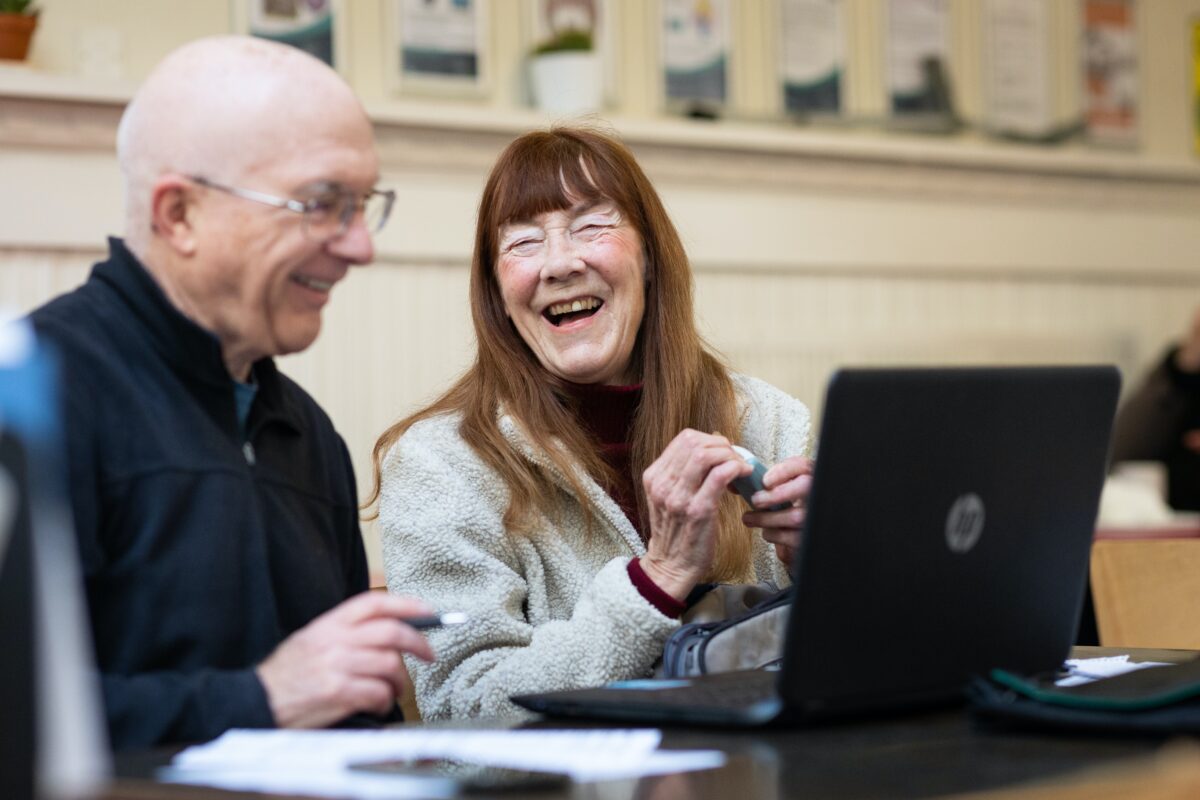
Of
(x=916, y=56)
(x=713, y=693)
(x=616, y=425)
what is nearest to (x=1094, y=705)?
(x=713, y=693)

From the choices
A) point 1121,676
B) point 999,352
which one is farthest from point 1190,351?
point 1121,676

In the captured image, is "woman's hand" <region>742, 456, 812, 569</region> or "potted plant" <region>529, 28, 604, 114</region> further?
"potted plant" <region>529, 28, 604, 114</region>

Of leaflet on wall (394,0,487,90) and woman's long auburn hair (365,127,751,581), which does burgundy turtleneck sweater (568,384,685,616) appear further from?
leaflet on wall (394,0,487,90)

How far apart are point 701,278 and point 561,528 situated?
7.86 ft

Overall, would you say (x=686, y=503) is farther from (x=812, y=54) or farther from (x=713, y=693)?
(x=812, y=54)

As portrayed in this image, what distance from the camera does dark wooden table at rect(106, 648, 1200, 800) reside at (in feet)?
3.06

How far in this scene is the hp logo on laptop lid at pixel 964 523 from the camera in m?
1.24

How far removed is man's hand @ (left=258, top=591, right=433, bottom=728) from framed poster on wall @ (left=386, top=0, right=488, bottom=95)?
2.80 meters

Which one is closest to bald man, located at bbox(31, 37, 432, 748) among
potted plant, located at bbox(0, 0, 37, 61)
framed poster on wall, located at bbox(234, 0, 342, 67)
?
potted plant, located at bbox(0, 0, 37, 61)

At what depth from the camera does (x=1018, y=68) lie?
4832 millimetres

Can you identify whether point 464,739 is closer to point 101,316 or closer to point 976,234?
point 101,316

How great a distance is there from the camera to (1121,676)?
4.31ft

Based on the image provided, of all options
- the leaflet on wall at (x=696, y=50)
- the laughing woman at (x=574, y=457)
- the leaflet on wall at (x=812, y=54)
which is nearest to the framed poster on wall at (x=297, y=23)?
the leaflet on wall at (x=696, y=50)

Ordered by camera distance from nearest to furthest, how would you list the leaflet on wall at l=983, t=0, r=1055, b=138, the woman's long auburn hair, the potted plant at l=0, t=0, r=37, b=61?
the woman's long auburn hair → the potted plant at l=0, t=0, r=37, b=61 → the leaflet on wall at l=983, t=0, r=1055, b=138
